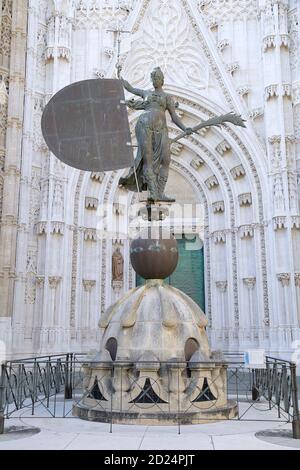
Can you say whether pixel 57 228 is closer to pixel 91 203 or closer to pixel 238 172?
pixel 91 203

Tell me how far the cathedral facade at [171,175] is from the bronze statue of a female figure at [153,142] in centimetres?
953

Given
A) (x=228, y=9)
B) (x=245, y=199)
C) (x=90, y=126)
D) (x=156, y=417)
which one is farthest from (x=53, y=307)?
(x=228, y=9)

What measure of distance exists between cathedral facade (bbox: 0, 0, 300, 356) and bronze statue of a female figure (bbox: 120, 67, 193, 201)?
9.53m

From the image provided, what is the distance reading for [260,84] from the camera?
839 inches

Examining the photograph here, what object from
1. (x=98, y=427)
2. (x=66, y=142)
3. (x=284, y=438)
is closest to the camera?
(x=284, y=438)

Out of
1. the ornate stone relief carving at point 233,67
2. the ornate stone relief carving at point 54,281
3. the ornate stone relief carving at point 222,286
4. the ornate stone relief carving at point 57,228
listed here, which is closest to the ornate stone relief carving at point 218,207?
the ornate stone relief carving at point 222,286

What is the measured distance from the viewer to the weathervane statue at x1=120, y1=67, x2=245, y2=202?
9.73 m

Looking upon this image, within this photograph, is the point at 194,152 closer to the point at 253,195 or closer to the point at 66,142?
the point at 253,195

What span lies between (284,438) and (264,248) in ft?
43.9

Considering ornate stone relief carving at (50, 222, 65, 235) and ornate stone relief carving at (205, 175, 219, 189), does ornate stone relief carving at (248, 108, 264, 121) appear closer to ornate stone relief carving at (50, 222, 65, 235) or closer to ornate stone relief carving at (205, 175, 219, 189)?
ornate stone relief carving at (205, 175, 219, 189)

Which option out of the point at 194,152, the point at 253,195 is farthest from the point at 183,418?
the point at 194,152

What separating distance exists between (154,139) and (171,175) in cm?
1322

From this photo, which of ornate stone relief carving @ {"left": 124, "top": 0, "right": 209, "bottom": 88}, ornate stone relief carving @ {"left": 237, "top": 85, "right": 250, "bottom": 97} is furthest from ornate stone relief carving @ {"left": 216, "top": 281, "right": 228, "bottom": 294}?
ornate stone relief carving @ {"left": 124, "top": 0, "right": 209, "bottom": 88}

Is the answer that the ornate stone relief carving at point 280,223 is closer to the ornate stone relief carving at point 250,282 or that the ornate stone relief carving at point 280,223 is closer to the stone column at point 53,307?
the ornate stone relief carving at point 250,282
